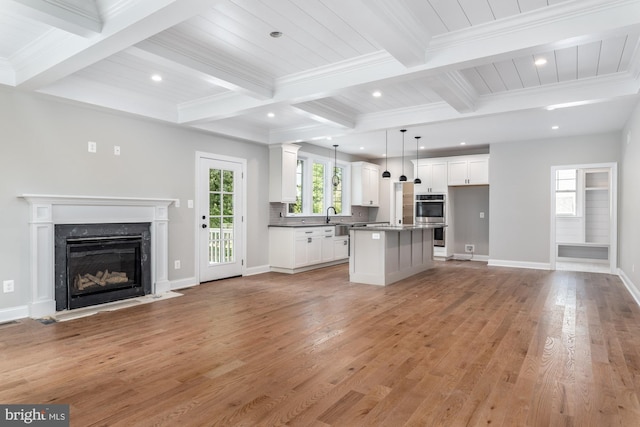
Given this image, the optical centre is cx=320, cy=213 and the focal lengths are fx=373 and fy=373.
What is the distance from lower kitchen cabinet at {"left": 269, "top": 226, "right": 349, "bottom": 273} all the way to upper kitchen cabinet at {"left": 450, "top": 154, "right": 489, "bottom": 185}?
336 cm

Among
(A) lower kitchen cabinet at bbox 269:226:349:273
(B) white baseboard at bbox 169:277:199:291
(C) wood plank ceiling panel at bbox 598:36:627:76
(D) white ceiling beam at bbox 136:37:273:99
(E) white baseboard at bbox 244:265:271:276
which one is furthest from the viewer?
(A) lower kitchen cabinet at bbox 269:226:349:273

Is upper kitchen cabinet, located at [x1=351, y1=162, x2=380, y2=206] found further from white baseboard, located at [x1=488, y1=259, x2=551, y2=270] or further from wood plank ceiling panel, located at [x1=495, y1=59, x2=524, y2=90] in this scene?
wood plank ceiling panel, located at [x1=495, y1=59, x2=524, y2=90]

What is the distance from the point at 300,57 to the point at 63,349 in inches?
136

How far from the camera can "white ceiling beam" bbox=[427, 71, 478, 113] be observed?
4012mm

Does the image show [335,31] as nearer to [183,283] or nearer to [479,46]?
[479,46]

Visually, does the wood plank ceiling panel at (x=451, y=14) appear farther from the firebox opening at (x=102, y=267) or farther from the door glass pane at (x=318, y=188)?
the door glass pane at (x=318, y=188)

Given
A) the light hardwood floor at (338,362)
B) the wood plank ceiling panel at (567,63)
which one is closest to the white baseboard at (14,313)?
the light hardwood floor at (338,362)

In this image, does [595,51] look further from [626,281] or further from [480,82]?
[626,281]

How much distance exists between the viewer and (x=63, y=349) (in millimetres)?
3205

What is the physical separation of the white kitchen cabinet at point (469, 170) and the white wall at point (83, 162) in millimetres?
5151

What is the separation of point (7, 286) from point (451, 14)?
16.9ft

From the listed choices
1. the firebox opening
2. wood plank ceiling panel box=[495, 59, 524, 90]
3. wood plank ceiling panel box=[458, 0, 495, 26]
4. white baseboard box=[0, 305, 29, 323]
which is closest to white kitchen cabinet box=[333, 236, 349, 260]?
the firebox opening

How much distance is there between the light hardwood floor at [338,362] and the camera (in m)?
2.20

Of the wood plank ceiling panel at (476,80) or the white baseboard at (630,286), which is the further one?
the white baseboard at (630,286)
